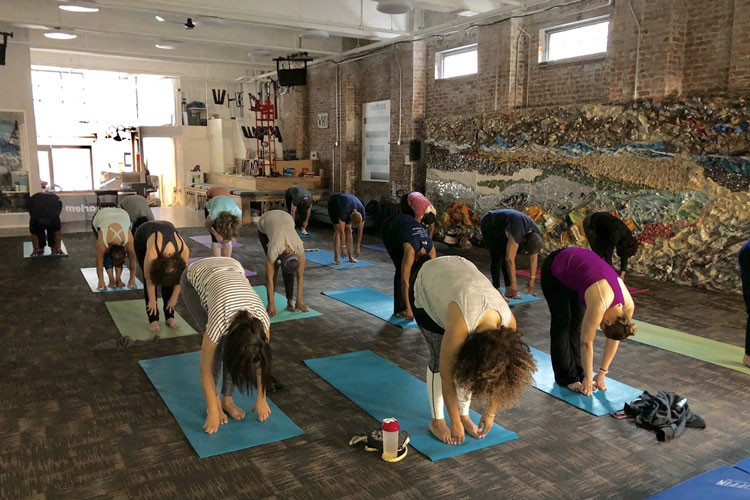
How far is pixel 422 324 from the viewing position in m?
2.97

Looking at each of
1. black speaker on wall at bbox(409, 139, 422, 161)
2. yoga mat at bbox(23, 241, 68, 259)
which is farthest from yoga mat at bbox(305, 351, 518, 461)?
black speaker on wall at bbox(409, 139, 422, 161)

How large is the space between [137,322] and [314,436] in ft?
8.71

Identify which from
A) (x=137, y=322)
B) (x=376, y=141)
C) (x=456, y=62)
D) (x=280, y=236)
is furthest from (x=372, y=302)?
(x=376, y=141)

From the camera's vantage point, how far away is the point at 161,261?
3.80 meters

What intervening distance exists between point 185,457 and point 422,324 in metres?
1.32

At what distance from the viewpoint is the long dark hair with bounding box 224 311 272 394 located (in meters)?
2.54

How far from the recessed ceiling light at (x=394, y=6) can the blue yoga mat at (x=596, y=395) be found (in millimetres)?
5211

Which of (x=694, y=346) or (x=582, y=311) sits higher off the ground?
(x=582, y=311)

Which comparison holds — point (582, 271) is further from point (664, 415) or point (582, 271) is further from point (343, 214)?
point (343, 214)

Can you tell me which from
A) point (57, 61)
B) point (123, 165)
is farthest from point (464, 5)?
point (123, 165)

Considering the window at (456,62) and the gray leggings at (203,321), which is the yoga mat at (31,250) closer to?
the gray leggings at (203,321)

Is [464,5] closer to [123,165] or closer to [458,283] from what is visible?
[458,283]

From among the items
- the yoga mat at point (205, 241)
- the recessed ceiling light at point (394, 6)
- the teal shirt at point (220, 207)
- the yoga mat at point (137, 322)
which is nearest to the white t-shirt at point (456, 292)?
the yoga mat at point (137, 322)

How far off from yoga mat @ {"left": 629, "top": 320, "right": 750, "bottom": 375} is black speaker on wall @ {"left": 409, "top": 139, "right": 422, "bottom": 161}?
6.01 m
